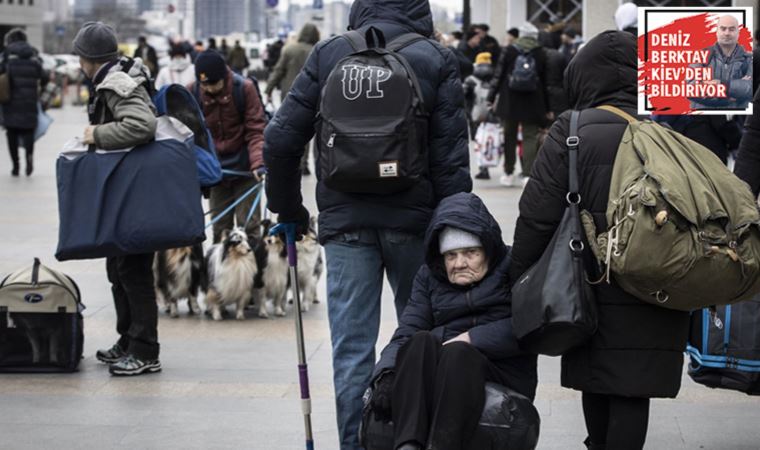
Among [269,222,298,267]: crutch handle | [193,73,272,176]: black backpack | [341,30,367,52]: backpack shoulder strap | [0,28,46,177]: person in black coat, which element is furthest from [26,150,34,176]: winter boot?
[341,30,367,52]: backpack shoulder strap

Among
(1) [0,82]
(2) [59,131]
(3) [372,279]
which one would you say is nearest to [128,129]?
(3) [372,279]

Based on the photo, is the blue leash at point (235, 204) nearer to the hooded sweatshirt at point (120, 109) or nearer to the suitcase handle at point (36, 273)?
the suitcase handle at point (36, 273)

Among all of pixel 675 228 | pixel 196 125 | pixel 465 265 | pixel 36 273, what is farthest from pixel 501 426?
pixel 196 125

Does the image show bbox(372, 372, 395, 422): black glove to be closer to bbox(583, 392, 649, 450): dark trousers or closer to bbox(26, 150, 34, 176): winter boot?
bbox(583, 392, 649, 450): dark trousers

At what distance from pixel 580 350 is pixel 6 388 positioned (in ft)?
12.6

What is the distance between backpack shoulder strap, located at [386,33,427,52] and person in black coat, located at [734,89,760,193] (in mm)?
2176

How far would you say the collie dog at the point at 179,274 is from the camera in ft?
31.5

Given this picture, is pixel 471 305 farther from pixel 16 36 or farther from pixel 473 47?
pixel 473 47

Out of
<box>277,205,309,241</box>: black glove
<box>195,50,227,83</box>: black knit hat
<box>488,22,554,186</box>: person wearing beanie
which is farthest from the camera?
<box>488,22,554,186</box>: person wearing beanie

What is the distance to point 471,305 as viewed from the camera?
515 centimetres

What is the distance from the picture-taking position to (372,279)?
18.2ft

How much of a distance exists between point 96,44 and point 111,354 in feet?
5.96

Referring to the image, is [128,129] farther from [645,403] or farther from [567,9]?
[567,9]

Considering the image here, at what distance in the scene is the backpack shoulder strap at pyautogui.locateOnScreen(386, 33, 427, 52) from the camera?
5336 millimetres
